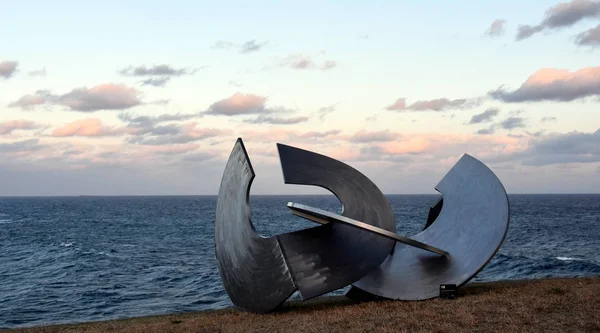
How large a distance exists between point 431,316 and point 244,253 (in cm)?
519

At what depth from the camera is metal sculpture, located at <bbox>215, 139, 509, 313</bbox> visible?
1602cm

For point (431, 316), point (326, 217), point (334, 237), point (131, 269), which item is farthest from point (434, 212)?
point (131, 269)

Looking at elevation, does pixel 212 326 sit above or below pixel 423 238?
below

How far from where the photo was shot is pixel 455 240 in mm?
18984

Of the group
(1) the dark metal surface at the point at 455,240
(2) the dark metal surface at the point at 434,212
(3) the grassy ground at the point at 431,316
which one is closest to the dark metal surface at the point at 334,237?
(3) the grassy ground at the point at 431,316

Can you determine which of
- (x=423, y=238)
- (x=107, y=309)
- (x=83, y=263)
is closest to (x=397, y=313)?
(x=423, y=238)

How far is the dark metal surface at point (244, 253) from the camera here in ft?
52.5

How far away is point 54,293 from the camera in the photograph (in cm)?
3048

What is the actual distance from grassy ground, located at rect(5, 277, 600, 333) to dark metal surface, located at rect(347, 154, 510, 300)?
2.52ft

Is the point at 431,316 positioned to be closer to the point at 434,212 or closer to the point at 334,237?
the point at 334,237

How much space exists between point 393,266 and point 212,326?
622cm

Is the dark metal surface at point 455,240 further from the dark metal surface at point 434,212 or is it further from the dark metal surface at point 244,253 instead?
the dark metal surface at point 244,253

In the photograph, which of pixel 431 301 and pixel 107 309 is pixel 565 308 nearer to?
pixel 431 301

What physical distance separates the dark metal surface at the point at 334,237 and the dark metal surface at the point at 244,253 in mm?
414
